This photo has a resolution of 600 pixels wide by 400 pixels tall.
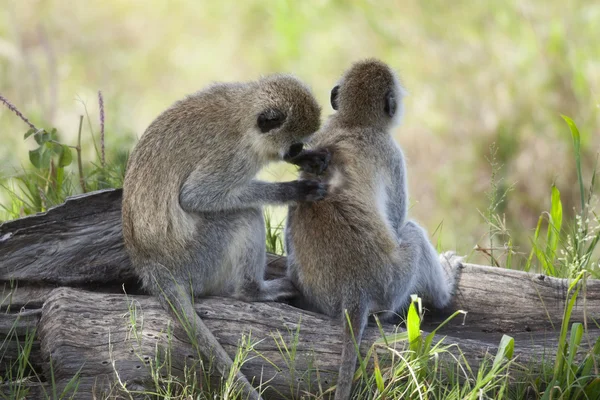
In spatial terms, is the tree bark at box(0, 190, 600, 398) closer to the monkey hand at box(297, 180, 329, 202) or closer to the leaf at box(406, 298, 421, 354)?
the leaf at box(406, 298, 421, 354)

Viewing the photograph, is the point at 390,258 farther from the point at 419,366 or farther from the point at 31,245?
the point at 31,245

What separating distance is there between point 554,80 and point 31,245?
21.4 feet

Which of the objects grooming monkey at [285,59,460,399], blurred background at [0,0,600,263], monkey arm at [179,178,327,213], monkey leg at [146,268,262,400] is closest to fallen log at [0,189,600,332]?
grooming monkey at [285,59,460,399]

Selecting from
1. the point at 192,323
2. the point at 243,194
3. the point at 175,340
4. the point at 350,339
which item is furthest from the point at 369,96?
the point at 175,340

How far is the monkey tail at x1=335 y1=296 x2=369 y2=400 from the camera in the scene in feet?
13.2

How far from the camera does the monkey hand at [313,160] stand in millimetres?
4809

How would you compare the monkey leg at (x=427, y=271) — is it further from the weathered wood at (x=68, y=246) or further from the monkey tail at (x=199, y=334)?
the weathered wood at (x=68, y=246)

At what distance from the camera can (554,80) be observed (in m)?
9.34

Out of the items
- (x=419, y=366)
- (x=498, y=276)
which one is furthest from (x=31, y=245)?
(x=498, y=276)

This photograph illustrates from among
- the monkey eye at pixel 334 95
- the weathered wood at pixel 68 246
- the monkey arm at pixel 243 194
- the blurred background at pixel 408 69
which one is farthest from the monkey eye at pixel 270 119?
the blurred background at pixel 408 69

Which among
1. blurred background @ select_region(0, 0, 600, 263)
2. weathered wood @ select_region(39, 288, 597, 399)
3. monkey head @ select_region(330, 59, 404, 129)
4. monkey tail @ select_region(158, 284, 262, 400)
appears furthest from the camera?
blurred background @ select_region(0, 0, 600, 263)

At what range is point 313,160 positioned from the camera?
4816mm

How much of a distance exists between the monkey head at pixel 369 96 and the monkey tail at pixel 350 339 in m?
1.21

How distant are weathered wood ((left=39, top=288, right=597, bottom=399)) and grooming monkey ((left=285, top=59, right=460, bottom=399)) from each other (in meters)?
0.21
